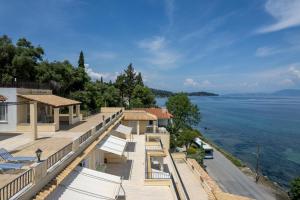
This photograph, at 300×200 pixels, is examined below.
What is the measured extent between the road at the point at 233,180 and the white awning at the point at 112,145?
1925 centimetres

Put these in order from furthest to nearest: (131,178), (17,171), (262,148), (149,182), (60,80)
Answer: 1. (262,148)
2. (60,80)
3. (131,178)
4. (149,182)
5. (17,171)

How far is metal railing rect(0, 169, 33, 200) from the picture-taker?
7.58 metres

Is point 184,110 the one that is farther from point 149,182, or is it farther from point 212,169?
point 149,182

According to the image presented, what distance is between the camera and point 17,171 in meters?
10.4

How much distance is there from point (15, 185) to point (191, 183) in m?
21.7

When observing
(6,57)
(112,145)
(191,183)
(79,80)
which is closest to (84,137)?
(112,145)

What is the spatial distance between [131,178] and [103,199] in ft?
30.5

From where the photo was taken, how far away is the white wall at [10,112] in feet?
71.5

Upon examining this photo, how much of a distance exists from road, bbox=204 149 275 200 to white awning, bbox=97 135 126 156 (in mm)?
19247

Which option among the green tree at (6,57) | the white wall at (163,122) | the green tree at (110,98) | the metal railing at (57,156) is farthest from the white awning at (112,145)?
the green tree at (110,98)

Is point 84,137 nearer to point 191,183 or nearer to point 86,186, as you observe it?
point 86,186

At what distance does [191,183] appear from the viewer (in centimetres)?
2747

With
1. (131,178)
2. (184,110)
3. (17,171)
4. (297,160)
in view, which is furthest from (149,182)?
(297,160)

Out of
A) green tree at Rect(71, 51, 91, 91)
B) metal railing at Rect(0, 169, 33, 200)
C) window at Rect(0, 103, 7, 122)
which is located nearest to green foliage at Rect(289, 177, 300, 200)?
metal railing at Rect(0, 169, 33, 200)
